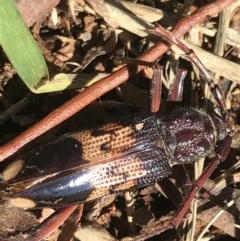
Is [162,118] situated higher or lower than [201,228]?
higher

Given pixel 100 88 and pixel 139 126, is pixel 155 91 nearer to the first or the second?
pixel 139 126

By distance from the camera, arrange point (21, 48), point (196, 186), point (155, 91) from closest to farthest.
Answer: point (21, 48) < point (196, 186) < point (155, 91)

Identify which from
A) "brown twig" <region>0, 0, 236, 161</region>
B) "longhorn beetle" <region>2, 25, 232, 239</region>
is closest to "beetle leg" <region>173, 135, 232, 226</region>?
"longhorn beetle" <region>2, 25, 232, 239</region>

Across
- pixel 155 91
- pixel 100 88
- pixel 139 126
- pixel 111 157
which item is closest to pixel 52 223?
pixel 111 157

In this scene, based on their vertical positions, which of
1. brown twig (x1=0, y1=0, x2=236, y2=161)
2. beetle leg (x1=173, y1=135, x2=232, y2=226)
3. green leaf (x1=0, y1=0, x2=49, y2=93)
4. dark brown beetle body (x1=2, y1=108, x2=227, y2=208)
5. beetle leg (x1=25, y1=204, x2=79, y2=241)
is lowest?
beetle leg (x1=173, y1=135, x2=232, y2=226)

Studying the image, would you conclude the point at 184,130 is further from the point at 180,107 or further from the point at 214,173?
the point at 214,173

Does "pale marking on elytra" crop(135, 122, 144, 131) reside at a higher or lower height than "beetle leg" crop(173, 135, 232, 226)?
higher

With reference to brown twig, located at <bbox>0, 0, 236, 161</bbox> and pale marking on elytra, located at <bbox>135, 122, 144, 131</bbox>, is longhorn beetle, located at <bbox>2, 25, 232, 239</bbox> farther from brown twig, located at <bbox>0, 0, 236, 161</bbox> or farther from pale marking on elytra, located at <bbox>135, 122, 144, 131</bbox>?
brown twig, located at <bbox>0, 0, 236, 161</bbox>

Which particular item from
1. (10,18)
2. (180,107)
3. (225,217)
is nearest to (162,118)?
(180,107)
